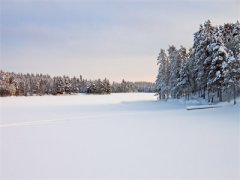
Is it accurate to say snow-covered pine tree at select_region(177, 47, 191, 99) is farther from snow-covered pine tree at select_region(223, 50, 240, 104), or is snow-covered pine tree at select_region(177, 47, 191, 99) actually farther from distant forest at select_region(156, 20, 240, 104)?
snow-covered pine tree at select_region(223, 50, 240, 104)

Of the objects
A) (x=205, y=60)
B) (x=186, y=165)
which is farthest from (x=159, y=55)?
(x=186, y=165)

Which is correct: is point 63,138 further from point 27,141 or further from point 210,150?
point 210,150

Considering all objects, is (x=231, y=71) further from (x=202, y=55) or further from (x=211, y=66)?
(x=202, y=55)

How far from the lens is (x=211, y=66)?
3759 centimetres

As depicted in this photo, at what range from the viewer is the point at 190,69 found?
48.8m

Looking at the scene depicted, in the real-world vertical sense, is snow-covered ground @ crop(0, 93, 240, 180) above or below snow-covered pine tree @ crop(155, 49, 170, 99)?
below

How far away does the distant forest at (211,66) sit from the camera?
111 ft

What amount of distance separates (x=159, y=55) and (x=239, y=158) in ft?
193

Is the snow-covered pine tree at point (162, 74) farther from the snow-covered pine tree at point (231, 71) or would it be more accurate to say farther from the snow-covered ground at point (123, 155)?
the snow-covered ground at point (123, 155)

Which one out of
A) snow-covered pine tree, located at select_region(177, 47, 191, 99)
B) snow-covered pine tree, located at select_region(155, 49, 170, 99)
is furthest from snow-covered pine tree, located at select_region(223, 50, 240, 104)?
snow-covered pine tree, located at select_region(155, 49, 170, 99)

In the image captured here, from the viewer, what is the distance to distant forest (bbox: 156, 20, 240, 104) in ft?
111

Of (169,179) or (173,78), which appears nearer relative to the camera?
(169,179)

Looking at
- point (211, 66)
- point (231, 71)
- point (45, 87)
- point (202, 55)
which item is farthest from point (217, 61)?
point (45, 87)

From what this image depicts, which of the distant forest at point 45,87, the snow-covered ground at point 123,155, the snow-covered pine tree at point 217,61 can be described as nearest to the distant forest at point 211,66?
the snow-covered pine tree at point 217,61
